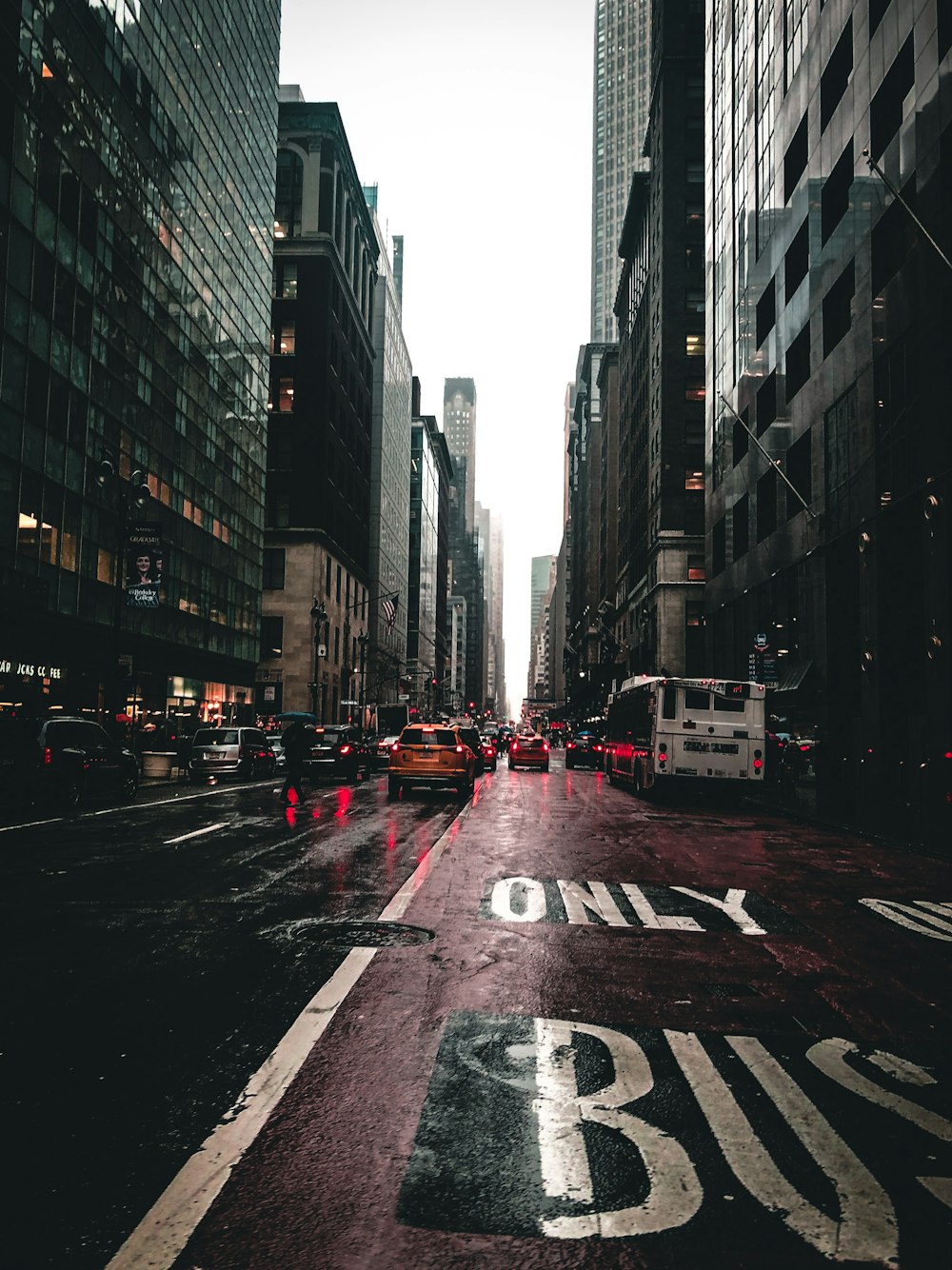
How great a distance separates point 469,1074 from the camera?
4875mm

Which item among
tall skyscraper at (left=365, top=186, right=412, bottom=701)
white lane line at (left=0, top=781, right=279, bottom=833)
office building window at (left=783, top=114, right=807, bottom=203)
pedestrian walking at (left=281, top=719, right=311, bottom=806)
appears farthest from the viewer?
tall skyscraper at (left=365, top=186, right=412, bottom=701)

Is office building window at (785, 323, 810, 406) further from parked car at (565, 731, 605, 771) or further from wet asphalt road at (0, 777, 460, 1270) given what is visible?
wet asphalt road at (0, 777, 460, 1270)

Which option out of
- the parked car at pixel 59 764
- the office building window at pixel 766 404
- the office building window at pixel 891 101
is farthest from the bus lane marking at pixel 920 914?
the office building window at pixel 766 404

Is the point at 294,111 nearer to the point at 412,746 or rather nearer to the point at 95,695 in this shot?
the point at 95,695

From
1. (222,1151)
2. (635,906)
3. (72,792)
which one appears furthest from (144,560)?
(222,1151)

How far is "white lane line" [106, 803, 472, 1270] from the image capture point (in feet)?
10.4

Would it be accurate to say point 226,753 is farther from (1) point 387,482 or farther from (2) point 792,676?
(1) point 387,482

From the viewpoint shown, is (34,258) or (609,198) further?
(609,198)

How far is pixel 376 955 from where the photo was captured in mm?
7379

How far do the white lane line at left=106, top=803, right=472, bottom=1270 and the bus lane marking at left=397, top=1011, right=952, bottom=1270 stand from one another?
70 centimetres

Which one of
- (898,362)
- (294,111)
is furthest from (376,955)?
(294,111)

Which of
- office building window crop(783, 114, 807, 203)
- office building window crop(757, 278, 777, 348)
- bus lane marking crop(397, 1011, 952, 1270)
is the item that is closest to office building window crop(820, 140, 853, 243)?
office building window crop(783, 114, 807, 203)

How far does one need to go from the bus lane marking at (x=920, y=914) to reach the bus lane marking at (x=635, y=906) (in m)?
1.08

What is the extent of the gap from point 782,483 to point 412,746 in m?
20.6
